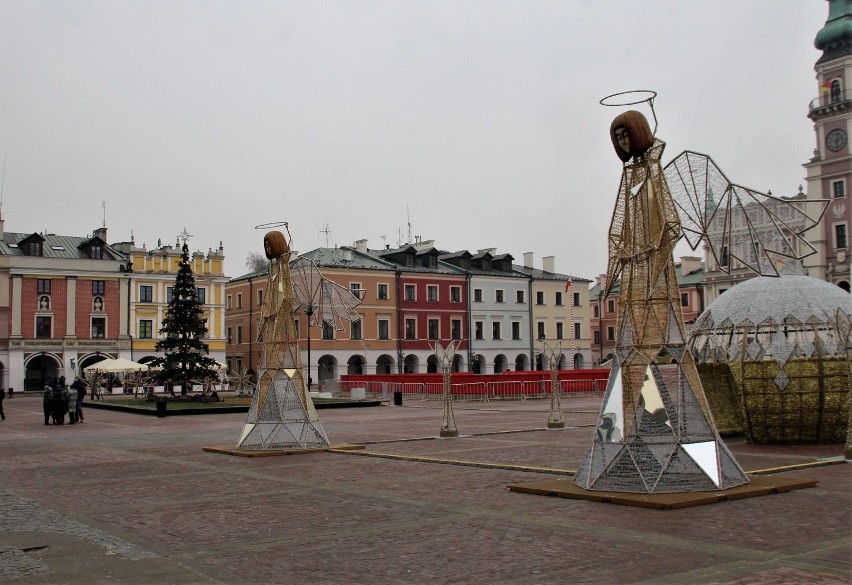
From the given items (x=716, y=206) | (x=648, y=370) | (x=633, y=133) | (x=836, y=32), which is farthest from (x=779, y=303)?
(x=836, y=32)

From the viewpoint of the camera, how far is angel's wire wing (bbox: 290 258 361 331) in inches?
760

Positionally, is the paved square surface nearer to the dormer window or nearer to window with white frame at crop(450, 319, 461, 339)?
the dormer window

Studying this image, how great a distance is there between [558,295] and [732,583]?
66.9m

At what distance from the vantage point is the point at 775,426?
16297 millimetres

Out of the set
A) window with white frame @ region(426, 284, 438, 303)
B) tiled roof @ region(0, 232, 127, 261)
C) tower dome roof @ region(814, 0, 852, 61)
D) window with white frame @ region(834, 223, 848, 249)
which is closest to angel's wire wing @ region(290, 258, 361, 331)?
window with white frame @ region(426, 284, 438, 303)

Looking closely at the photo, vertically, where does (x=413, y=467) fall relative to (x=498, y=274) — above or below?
below

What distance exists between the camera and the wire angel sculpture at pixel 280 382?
1734 centimetres

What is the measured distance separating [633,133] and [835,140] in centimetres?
5783

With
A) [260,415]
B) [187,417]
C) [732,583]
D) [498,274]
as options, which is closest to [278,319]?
[260,415]

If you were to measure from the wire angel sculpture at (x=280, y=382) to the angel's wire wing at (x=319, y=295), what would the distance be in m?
0.93

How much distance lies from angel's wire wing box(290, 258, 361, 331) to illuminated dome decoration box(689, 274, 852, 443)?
809 centimetres

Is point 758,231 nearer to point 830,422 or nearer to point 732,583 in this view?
point 830,422

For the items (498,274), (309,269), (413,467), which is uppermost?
(498,274)

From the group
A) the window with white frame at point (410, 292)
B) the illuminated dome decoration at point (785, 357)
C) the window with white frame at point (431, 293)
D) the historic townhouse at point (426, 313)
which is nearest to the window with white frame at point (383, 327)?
the historic townhouse at point (426, 313)
